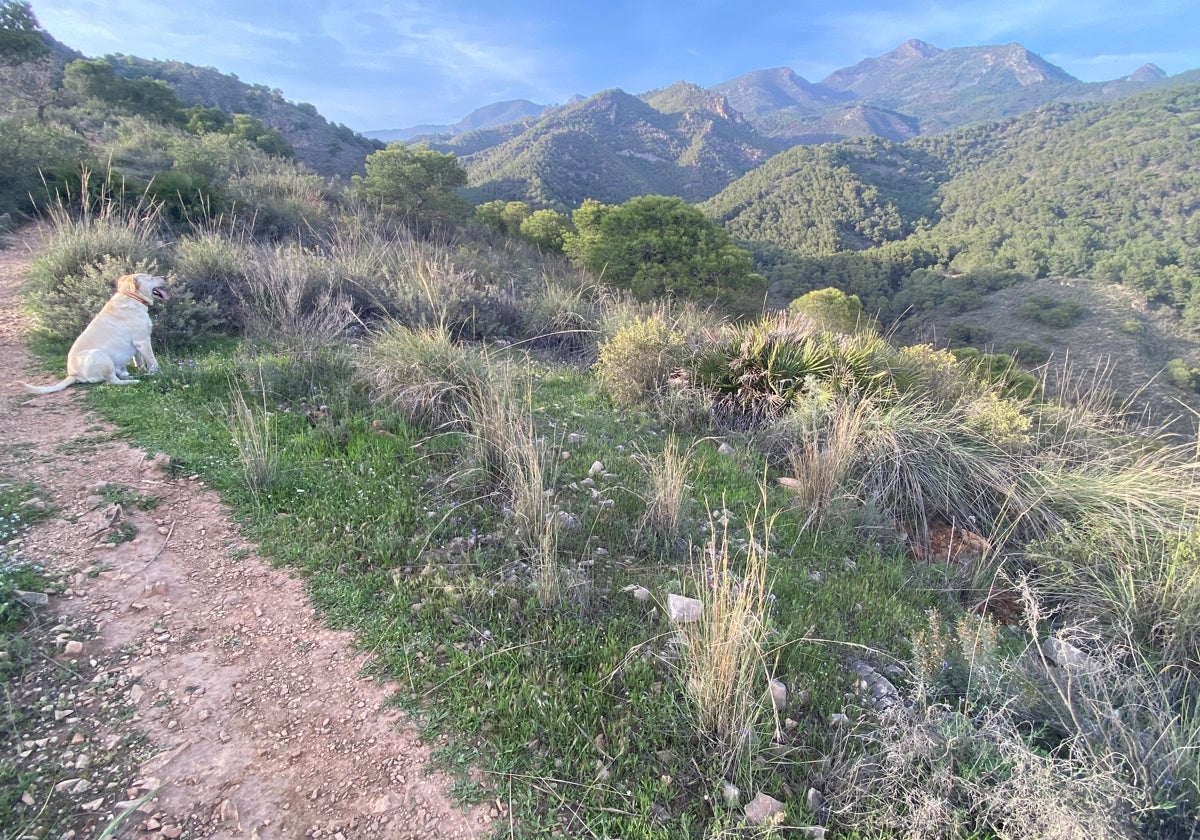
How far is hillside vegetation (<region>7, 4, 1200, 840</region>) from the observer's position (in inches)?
63.5

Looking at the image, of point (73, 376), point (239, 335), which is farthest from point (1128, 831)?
point (239, 335)

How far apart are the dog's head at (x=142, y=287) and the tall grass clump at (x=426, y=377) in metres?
2.01

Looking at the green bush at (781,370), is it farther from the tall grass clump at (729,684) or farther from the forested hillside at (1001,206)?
the forested hillside at (1001,206)

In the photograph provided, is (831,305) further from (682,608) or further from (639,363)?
(682,608)

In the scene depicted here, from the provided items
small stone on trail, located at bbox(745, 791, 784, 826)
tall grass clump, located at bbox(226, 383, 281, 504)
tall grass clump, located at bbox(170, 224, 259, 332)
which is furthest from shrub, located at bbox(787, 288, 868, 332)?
small stone on trail, located at bbox(745, 791, 784, 826)

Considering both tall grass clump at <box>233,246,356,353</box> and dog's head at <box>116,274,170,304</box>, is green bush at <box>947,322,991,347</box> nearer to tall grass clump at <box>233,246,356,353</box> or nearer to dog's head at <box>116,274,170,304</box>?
tall grass clump at <box>233,246,356,353</box>

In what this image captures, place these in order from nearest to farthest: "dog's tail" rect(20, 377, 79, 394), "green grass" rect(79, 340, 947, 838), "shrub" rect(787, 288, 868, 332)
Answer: "green grass" rect(79, 340, 947, 838) < "dog's tail" rect(20, 377, 79, 394) < "shrub" rect(787, 288, 868, 332)

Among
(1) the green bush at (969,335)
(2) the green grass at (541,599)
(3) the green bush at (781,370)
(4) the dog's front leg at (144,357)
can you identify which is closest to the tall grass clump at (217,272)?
(4) the dog's front leg at (144,357)

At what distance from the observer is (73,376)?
403 centimetres

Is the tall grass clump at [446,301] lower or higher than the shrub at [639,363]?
higher

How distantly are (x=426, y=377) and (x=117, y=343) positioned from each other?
99.8 inches

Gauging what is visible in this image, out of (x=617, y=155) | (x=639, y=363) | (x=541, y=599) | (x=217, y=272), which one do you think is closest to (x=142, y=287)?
(x=217, y=272)

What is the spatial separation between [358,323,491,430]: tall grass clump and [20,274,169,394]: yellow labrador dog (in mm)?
1770

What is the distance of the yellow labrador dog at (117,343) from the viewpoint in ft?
13.2
